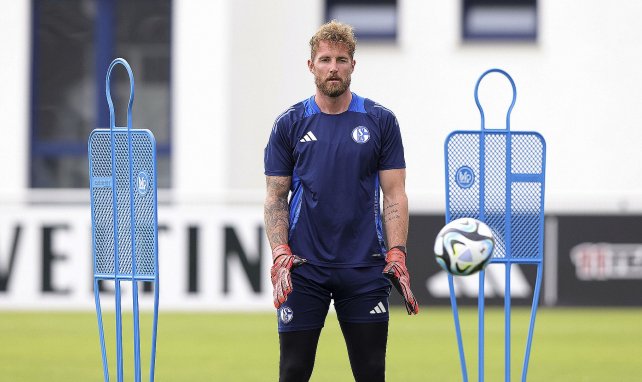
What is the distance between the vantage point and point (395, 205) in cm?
591

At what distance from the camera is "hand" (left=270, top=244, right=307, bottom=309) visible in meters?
5.73

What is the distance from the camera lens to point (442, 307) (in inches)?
565

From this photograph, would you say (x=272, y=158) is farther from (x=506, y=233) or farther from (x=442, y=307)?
(x=442, y=307)

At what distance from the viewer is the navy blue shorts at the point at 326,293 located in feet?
19.0

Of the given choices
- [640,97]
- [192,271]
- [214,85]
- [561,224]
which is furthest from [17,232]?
[640,97]

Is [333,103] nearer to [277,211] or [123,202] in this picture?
[277,211]

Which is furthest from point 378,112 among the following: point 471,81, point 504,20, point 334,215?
point 504,20

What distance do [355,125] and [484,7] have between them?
1314cm

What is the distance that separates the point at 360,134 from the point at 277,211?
49 centimetres

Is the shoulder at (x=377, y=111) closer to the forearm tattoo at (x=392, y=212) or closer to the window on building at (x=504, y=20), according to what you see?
the forearm tattoo at (x=392, y=212)

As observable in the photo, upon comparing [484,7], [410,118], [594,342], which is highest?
[484,7]

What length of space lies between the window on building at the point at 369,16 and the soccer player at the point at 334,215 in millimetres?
12744

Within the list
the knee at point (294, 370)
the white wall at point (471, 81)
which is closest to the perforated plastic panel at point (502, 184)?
the knee at point (294, 370)

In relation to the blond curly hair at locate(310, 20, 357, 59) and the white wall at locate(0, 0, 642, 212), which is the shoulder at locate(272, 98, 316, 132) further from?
the white wall at locate(0, 0, 642, 212)
